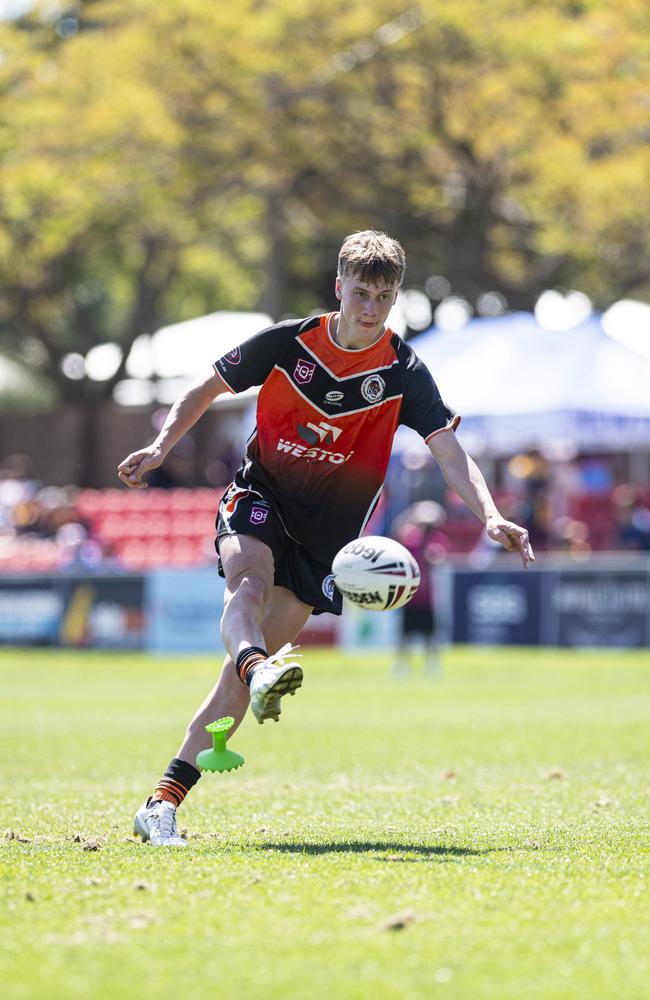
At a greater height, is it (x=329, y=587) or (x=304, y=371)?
(x=304, y=371)

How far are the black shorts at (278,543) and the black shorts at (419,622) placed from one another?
15063mm

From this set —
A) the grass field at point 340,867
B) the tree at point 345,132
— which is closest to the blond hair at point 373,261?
the grass field at point 340,867

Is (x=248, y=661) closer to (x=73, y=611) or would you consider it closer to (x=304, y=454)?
(x=304, y=454)

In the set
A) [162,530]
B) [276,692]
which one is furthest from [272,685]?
[162,530]

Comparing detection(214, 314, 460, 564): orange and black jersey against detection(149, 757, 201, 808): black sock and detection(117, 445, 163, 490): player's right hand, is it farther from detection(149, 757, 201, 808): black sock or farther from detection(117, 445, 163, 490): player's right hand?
detection(149, 757, 201, 808): black sock

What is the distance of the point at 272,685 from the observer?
20.0 feet

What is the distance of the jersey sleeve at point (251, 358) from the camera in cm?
706

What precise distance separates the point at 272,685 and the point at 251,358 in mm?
1626

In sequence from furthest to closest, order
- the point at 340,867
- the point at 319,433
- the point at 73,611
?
the point at 73,611 < the point at 319,433 < the point at 340,867

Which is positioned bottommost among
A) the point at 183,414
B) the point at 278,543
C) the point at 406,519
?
the point at 278,543

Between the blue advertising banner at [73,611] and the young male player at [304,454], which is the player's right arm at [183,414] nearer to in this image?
the young male player at [304,454]

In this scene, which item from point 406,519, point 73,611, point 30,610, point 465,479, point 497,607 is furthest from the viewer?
point 30,610

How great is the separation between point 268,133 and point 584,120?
21.3ft

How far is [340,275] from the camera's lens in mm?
6848
